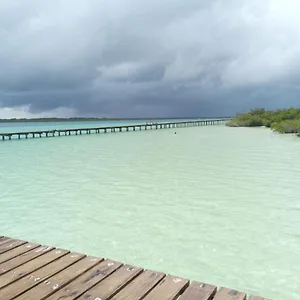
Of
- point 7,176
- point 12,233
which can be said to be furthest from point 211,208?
point 7,176

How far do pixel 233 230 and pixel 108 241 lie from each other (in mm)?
2249

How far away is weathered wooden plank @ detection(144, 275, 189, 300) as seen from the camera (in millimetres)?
2379

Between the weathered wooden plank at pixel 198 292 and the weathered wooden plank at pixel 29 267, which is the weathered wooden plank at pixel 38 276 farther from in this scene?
the weathered wooden plank at pixel 198 292

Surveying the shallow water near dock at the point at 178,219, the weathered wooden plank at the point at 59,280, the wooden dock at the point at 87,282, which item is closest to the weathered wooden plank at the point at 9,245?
the wooden dock at the point at 87,282

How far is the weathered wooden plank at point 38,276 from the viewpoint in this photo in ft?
7.95

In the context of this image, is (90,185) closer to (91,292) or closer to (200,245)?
(200,245)

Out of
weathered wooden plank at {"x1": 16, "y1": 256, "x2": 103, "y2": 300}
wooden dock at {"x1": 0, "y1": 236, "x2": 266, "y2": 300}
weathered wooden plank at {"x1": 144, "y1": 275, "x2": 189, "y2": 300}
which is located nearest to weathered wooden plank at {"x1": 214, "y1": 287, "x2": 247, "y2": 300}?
wooden dock at {"x1": 0, "y1": 236, "x2": 266, "y2": 300}

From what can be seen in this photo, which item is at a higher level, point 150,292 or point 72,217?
point 150,292

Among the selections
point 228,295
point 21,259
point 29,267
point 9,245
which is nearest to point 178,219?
point 9,245

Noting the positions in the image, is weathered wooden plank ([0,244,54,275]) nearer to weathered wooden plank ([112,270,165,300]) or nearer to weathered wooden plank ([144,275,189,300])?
weathered wooden plank ([112,270,165,300])

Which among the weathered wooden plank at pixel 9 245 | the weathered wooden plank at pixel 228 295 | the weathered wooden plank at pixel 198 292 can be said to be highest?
the weathered wooden plank at pixel 198 292

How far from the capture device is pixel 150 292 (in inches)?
96.3

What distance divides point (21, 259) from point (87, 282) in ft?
2.97

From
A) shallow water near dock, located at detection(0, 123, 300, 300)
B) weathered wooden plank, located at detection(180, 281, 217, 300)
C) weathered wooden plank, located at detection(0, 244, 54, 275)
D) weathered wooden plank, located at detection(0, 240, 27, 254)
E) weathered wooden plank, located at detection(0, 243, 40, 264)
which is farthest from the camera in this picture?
shallow water near dock, located at detection(0, 123, 300, 300)
